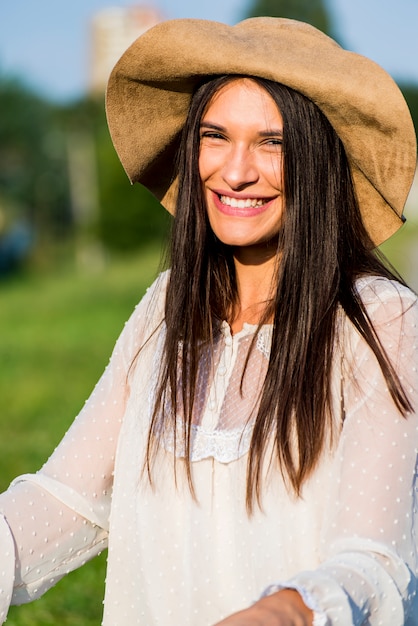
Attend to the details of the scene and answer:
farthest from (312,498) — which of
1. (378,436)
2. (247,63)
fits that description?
(247,63)

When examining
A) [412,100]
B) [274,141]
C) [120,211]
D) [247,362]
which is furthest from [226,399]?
[120,211]

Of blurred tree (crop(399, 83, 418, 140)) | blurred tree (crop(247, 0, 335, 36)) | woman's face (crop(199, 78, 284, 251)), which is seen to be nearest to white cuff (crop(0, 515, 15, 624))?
woman's face (crop(199, 78, 284, 251))

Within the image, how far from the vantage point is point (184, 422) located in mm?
2352

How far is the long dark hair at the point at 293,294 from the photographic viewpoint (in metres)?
2.19

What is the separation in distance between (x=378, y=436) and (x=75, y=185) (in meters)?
54.3

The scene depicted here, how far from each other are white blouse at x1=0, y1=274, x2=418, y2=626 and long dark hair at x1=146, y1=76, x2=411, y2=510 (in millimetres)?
29

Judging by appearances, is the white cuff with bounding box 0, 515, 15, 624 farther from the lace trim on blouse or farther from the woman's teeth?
the woman's teeth

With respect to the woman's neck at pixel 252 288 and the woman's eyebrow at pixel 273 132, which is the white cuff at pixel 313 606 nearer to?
the woman's neck at pixel 252 288

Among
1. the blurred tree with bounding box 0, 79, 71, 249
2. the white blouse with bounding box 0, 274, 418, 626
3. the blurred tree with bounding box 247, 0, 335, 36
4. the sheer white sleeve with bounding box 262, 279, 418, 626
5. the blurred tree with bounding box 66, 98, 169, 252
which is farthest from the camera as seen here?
the blurred tree with bounding box 0, 79, 71, 249

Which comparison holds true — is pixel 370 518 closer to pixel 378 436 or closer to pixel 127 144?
pixel 378 436

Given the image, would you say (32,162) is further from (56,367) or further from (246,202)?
(246,202)

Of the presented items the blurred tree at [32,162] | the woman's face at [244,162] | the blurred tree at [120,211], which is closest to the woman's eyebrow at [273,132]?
the woman's face at [244,162]

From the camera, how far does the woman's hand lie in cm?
166

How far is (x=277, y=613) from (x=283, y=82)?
1.07 meters
